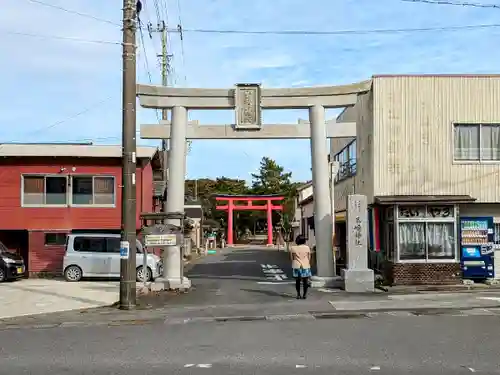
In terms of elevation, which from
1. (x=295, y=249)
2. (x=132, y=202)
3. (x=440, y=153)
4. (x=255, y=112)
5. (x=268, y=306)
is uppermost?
(x=255, y=112)

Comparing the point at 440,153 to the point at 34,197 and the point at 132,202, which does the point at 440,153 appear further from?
the point at 34,197

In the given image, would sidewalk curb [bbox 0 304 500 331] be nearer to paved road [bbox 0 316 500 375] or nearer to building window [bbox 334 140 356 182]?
paved road [bbox 0 316 500 375]

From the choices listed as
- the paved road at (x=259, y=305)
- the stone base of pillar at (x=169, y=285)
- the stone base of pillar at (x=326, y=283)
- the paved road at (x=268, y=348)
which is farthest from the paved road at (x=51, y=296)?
the stone base of pillar at (x=326, y=283)

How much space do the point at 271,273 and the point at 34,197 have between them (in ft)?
33.7

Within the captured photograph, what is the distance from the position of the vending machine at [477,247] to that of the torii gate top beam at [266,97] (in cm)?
552

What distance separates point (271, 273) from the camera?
26.0 metres

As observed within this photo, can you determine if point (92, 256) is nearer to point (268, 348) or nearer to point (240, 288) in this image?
point (240, 288)

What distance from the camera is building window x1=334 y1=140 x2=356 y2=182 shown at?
2516 cm

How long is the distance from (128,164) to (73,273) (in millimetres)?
9997

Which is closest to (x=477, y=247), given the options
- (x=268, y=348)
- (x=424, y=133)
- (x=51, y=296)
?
(x=424, y=133)

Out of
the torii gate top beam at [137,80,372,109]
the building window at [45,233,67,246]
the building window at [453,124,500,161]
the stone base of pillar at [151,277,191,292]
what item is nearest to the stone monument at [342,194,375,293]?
the torii gate top beam at [137,80,372,109]

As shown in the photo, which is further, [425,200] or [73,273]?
[73,273]

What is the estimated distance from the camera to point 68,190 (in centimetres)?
2608

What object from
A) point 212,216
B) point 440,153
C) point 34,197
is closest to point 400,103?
point 440,153
